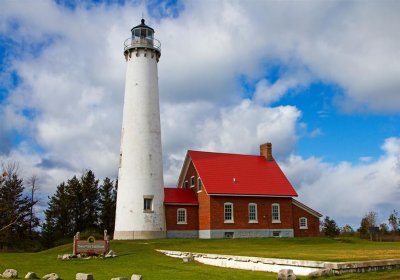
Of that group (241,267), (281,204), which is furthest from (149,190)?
(241,267)

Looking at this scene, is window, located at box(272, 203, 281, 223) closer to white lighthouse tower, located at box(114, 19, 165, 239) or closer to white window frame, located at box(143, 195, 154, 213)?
white lighthouse tower, located at box(114, 19, 165, 239)

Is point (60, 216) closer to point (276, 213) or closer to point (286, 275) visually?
point (276, 213)

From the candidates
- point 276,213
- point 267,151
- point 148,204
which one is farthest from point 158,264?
point 267,151

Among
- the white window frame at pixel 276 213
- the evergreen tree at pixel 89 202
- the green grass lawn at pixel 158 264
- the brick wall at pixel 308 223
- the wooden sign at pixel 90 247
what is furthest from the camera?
the evergreen tree at pixel 89 202

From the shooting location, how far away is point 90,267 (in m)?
20.2

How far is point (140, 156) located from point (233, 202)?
9.15 metres

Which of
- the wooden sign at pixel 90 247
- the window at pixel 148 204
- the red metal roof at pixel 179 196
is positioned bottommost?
the wooden sign at pixel 90 247

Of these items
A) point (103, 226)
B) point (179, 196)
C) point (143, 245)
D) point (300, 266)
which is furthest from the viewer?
point (103, 226)

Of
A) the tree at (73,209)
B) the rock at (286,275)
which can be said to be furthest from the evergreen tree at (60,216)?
the rock at (286,275)

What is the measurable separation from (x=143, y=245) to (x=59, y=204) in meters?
20.5

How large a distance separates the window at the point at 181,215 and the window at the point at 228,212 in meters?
3.55

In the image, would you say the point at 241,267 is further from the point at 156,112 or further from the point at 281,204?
the point at 281,204

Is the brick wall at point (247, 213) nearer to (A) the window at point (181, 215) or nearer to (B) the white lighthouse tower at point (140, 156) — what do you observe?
(A) the window at point (181, 215)

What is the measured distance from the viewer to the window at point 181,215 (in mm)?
39250
